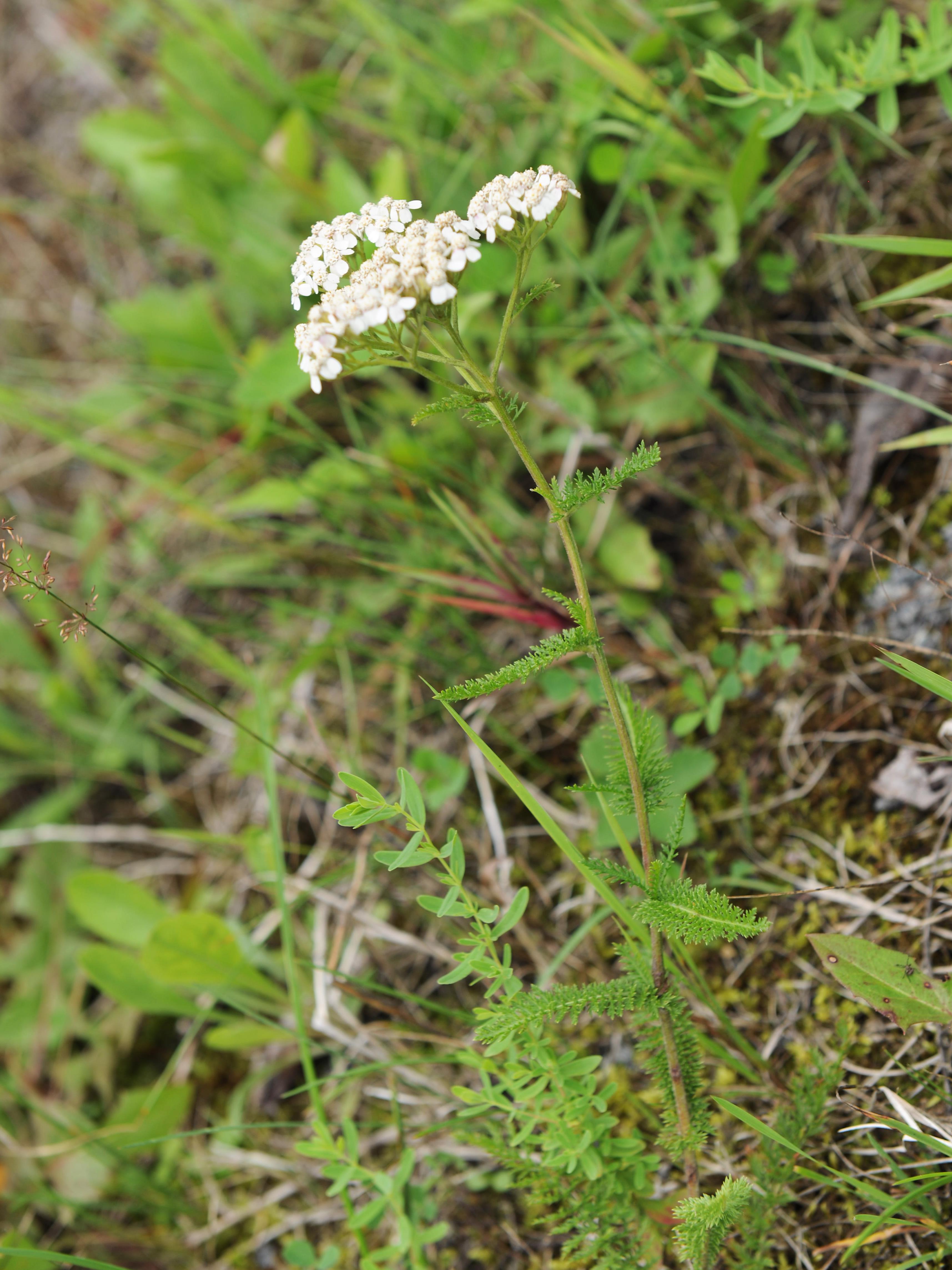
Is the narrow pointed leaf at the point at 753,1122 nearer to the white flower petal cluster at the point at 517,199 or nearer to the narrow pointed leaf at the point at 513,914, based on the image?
the narrow pointed leaf at the point at 513,914

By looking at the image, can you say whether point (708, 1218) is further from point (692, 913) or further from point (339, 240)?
point (339, 240)

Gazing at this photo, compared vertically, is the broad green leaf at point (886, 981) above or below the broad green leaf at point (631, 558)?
below

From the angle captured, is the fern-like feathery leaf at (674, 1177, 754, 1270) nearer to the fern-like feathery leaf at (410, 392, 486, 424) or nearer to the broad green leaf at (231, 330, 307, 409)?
the fern-like feathery leaf at (410, 392, 486, 424)

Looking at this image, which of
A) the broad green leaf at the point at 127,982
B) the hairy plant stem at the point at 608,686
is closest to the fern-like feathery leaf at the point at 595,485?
the hairy plant stem at the point at 608,686

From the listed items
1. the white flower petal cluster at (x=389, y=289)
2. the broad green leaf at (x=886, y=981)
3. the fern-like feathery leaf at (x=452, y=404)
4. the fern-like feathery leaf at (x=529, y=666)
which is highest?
the white flower petal cluster at (x=389, y=289)

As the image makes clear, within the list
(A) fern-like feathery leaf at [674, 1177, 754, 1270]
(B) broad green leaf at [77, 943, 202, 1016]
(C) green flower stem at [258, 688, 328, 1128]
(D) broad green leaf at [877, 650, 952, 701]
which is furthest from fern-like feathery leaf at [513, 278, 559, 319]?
(B) broad green leaf at [77, 943, 202, 1016]

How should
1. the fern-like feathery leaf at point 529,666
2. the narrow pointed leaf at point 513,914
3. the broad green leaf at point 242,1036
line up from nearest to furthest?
the fern-like feathery leaf at point 529,666, the narrow pointed leaf at point 513,914, the broad green leaf at point 242,1036

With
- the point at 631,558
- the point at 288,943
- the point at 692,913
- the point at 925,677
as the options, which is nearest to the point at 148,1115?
the point at 288,943
